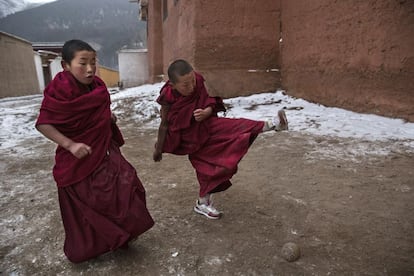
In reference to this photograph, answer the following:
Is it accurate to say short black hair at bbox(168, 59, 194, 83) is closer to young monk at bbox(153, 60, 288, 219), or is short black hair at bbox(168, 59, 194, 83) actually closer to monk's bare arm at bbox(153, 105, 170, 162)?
young monk at bbox(153, 60, 288, 219)

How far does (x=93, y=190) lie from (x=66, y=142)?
0.30 meters

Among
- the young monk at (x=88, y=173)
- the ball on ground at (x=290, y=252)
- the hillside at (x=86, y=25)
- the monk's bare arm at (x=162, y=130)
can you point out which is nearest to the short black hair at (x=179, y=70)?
the monk's bare arm at (x=162, y=130)

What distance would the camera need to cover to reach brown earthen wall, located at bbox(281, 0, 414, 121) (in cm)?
484

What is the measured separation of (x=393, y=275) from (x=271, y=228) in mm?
769

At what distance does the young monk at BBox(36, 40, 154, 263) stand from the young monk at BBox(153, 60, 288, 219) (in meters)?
0.47

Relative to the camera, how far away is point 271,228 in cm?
236

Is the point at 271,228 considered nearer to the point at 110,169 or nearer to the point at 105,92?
the point at 110,169

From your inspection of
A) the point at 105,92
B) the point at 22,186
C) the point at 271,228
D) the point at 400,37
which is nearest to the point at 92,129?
the point at 105,92

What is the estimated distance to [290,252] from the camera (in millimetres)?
1960

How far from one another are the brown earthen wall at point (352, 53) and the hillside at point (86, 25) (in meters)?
48.3

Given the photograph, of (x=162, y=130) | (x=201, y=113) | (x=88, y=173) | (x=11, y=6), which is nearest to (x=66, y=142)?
(x=88, y=173)

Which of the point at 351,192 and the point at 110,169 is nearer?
the point at 110,169

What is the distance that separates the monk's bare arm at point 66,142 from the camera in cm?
174

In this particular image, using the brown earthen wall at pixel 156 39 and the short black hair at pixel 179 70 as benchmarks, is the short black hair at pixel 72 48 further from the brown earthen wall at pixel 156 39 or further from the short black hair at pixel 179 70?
the brown earthen wall at pixel 156 39
